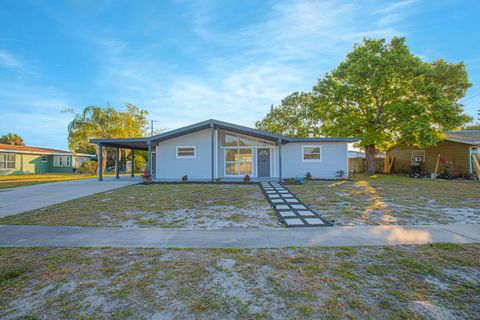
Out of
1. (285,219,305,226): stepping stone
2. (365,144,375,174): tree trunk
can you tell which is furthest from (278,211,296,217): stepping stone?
(365,144,375,174): tree trunk

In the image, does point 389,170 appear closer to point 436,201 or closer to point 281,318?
point 436,201

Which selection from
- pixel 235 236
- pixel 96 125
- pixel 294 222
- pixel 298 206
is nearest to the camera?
pixel 235 236

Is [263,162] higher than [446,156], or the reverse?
[446,156]

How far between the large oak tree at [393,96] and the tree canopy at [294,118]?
25.4ft

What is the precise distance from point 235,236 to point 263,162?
10.6 m

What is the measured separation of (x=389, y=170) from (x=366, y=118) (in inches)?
284

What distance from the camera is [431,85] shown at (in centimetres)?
1555

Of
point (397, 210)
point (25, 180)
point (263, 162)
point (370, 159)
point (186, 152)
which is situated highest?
point (186, 152)

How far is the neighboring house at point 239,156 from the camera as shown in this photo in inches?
546

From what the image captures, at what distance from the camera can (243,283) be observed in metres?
2.39

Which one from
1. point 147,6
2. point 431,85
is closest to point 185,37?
point 147,6

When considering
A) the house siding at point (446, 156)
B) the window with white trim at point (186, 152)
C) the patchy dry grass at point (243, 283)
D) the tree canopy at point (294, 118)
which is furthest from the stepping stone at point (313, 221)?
the tree canopy at point (294, 118)

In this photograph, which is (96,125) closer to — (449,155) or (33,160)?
(33,160)

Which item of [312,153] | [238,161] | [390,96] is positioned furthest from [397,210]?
[390,96]
